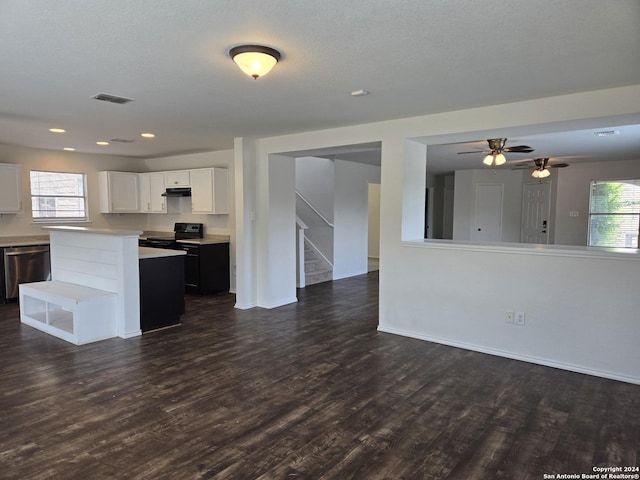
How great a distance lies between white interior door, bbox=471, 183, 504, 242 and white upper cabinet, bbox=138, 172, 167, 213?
7007 mm

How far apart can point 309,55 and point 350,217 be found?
5816 millimetres

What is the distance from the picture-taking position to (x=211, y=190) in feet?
21.7

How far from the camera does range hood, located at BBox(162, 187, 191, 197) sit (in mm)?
6977

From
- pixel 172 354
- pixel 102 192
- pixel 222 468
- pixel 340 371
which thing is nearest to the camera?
pixel 222 468

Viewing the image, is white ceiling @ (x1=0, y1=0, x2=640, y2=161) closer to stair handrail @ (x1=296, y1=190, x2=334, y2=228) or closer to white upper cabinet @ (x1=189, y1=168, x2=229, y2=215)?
white upper cabinet @ (x1=189, y1=168, x2=229, y2=215)

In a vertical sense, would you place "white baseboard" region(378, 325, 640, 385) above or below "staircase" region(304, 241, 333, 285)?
below

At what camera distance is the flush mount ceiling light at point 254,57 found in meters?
2.43

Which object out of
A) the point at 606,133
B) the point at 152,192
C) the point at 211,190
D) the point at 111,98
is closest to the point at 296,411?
the point at 111,98

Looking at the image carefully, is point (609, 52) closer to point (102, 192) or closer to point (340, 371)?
point (340, 371)

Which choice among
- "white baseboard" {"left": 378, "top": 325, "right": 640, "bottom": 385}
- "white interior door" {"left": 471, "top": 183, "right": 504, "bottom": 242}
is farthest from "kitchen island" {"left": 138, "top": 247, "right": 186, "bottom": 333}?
"white interior door" {"left": 471, "top": 183, "right": 504, "bottom": 242}

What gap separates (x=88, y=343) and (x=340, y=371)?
102 inches

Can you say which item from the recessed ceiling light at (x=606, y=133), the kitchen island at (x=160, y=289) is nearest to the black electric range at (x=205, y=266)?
the kitchen island at (x=160, y=289)

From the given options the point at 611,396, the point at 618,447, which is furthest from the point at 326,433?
the point at 611,396

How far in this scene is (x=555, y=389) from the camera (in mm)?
3205
